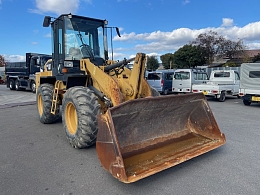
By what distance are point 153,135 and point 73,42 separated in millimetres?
3085

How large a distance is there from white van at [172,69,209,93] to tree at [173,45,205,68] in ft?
63.4

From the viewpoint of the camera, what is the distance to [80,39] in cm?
558

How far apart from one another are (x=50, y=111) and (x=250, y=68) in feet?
32.0

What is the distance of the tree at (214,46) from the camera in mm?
34031

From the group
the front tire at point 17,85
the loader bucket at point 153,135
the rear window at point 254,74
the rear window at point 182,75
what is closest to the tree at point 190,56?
the rear window at point 182,75

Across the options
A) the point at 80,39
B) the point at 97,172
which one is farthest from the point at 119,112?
the point at 80,39

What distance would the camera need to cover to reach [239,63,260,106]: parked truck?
10.8 metres

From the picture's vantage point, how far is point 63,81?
5.64 m

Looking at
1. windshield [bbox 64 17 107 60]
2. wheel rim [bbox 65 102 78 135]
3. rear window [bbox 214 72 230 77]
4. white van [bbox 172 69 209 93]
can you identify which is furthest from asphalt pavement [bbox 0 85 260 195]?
rear window [bbox 214 72 230 77]

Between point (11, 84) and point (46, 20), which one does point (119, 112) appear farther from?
point (11, 84)

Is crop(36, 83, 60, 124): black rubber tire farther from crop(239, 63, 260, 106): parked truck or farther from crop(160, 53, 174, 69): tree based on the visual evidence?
crop(160, 53, 174, 69): tree

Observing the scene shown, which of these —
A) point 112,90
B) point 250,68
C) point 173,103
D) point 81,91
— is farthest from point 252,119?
point 81,91

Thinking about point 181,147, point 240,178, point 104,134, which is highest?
point 104,134

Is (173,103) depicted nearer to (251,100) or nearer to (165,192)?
(165,192)
